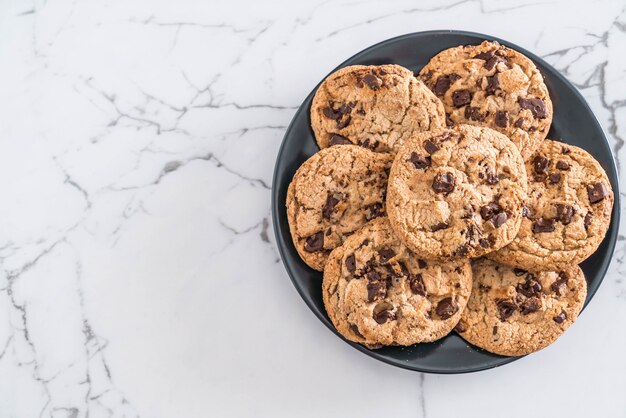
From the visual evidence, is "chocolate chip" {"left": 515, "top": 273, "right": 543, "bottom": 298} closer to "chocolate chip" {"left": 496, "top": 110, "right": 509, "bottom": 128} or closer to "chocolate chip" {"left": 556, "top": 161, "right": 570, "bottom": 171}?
"chocolate chip" {"left": 556, "top": 161, "right": 570, "bottom": 171}

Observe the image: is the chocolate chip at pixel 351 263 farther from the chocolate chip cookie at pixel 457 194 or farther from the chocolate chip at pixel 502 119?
the chocolate chip at pixel 502 119

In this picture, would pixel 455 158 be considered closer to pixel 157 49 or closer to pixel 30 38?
pixel 157 49

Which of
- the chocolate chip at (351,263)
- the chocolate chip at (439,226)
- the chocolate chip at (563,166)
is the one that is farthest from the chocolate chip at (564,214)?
the chocolate chip at (351,263)

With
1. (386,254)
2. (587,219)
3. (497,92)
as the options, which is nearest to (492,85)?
(497,92)

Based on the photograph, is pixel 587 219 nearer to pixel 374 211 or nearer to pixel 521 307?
pixel 521 307

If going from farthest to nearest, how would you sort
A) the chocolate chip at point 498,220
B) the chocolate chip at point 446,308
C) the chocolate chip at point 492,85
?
the chocolate chip at point 492,85 → the chocolate chip at point 446,308 → the chocolate chip at point 498,220

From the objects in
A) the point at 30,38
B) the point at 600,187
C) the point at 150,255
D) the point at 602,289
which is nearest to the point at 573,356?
the point at 602,289

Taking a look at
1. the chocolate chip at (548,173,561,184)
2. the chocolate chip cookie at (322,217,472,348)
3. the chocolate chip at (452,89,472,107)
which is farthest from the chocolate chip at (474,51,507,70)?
Answer: the chocolate chip cookie at (322,217,472,348)
